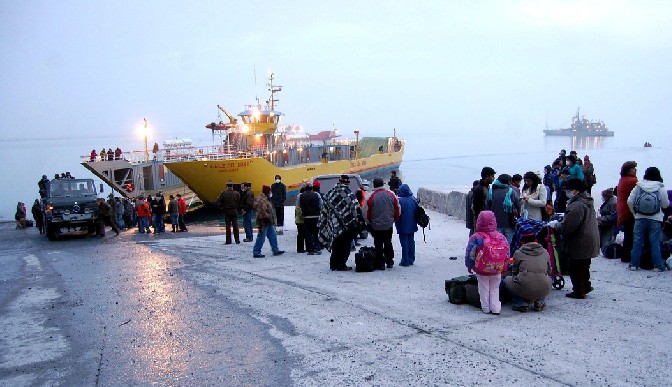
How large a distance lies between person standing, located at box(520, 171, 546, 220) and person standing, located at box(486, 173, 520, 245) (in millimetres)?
189

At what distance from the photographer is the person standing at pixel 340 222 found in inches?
345

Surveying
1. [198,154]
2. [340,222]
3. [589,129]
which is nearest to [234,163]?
[198,154]

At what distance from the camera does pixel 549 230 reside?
6820 mm

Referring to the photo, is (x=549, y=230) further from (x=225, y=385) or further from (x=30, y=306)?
(x=30, y=306)

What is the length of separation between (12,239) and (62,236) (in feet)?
5.62

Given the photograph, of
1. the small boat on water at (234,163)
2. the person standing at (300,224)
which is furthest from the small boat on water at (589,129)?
the person standing at (300,224)

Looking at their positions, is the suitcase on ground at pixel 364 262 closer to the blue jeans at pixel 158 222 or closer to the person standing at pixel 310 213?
the person standing at pixel 310 213

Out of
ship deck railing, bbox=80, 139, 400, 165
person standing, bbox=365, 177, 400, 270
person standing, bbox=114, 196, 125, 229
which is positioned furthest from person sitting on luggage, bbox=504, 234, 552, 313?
ship deck railing, bbox=80, 139, 400, 165

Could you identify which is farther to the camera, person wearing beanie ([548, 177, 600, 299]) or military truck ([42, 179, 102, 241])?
military truck ([42, 179, 102, 241])

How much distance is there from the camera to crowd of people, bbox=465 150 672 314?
6121 millimetres

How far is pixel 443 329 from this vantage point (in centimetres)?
560

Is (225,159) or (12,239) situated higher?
(225,159)

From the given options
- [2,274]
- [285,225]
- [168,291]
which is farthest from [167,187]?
[168,291]

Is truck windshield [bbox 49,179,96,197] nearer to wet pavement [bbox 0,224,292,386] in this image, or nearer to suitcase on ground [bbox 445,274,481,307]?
wet pavement [bbox 0,224,292,386]
